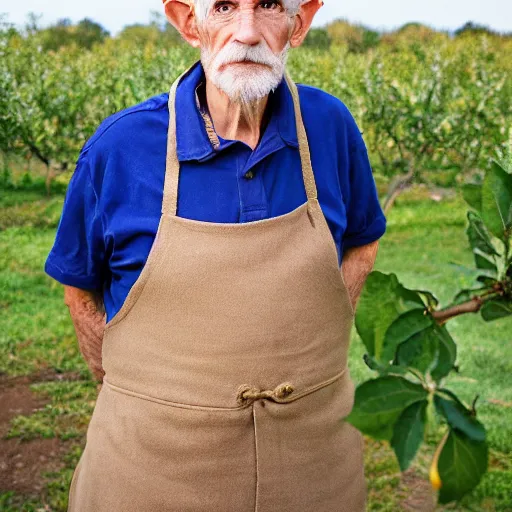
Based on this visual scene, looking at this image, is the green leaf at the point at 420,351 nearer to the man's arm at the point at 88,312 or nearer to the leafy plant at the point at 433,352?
the leafy plant at the point at 433,352

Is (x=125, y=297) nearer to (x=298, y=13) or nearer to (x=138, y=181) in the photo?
(x=138, y=181)

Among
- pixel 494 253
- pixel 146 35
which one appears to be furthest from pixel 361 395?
pixel 146 35

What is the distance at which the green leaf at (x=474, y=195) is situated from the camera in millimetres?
925

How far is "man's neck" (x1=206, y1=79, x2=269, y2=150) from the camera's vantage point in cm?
208

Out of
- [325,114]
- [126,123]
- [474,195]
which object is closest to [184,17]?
[126,123]

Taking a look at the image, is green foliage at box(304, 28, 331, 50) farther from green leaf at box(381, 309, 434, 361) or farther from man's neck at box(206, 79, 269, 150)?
green leaf at box(381, 309, 434, 361)

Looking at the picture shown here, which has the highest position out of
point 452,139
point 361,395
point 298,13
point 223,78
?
point 298,13

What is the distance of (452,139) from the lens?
446 inches

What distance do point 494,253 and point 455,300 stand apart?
7 cm

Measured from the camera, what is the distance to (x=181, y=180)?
78.0 inches

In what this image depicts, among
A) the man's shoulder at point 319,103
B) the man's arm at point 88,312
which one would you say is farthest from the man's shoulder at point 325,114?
the man's arm at point 88,312

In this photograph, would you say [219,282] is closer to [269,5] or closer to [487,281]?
[269,5]

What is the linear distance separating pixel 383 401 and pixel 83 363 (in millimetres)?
5595

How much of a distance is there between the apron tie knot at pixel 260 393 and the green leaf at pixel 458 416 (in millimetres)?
1145
